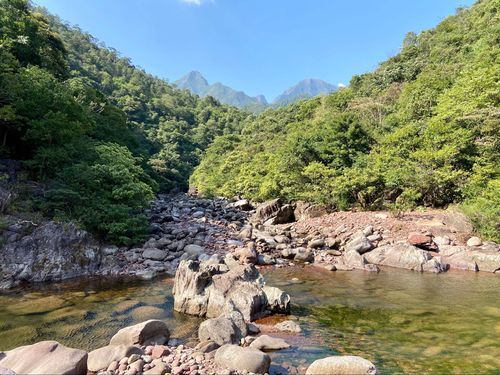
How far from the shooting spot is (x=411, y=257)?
15984 millimetres

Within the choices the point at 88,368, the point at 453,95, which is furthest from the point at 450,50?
the point at 88,368

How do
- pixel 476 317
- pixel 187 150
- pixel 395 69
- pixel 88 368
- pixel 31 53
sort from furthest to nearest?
pixel 187 150, pixel 395 69, pixel 31 53, pixel 476 317, pixel 88 368

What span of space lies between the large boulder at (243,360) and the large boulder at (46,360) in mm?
2592

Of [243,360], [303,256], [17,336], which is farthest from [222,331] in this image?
[303,256]

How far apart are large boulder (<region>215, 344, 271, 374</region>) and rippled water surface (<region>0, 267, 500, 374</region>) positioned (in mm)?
746

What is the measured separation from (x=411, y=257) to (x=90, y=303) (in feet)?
45.6

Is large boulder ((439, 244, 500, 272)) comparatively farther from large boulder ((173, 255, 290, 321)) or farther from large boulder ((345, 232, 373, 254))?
large boulder ((173, 255, 290, 321))

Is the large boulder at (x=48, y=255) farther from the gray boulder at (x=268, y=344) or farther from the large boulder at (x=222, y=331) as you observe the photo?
the gray boulder at (x=268, y=344)

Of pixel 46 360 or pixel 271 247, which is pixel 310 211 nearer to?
pixel 271 247

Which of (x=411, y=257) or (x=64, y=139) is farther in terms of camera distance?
(x=64, y=139)

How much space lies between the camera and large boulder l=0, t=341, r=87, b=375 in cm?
591

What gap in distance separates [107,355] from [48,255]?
368 inches

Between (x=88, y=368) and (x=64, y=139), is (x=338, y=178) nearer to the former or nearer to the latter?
(x=64, y=139)

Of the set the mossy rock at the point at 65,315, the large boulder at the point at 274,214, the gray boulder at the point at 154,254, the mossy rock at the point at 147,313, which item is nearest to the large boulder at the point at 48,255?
the gray boulder at the point at 154,254
